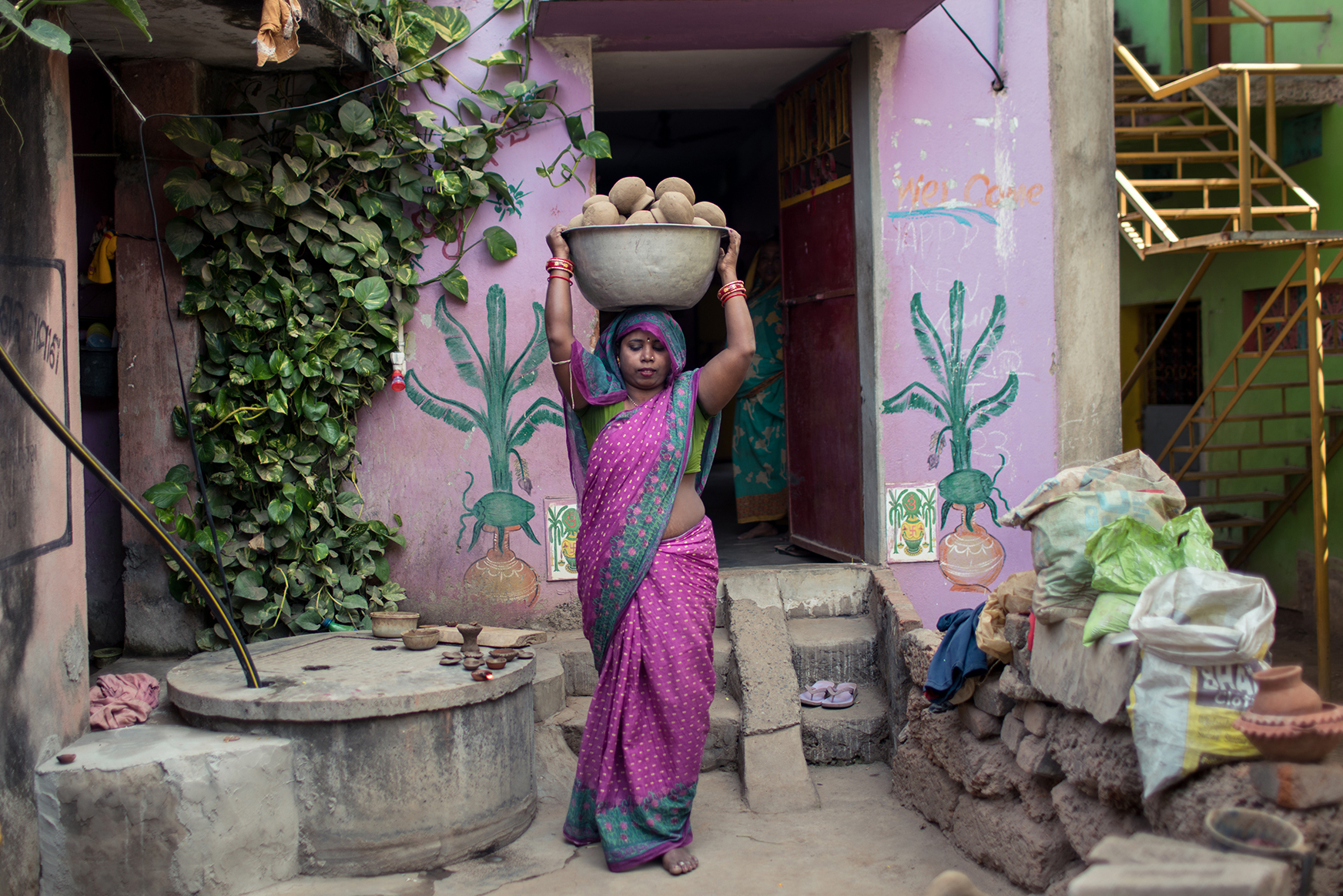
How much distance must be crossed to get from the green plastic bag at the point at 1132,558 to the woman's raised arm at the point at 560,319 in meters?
1.68

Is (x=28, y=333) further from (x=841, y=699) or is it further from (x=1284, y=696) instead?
(x=1284, y=696)

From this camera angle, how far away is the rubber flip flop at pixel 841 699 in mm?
4488

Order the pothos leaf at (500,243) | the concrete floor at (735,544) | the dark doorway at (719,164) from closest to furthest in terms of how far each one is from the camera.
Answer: the pothos leaf at (500,243) → the concrete floor at (735,544) → the dark doorway at (719,164)

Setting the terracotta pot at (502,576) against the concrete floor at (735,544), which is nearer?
the terracotta pot at (502,576)

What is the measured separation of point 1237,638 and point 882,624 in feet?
8.00

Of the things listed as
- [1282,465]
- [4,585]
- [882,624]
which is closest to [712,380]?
[882,624]

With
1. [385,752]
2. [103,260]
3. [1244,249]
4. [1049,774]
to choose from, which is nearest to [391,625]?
[385,752]

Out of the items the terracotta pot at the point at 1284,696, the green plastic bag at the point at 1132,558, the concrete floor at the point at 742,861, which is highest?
the green plastic bag at the point at 1132,558

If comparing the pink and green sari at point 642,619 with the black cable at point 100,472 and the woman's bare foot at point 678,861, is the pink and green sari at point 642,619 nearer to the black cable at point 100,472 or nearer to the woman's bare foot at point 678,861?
the woman's bare foot at point 678,861

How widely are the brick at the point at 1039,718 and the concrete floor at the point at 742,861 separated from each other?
1.61 ft

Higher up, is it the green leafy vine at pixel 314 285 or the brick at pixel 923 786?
the green leafy vine at pixel 314 285

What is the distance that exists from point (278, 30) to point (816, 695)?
11.2ft

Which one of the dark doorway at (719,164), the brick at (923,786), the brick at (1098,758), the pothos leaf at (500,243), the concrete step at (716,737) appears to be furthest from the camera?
the dark doorway at (719,164)

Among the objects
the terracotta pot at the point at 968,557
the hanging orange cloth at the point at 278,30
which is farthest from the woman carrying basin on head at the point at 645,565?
the terracotta pot at the point at 968,557
